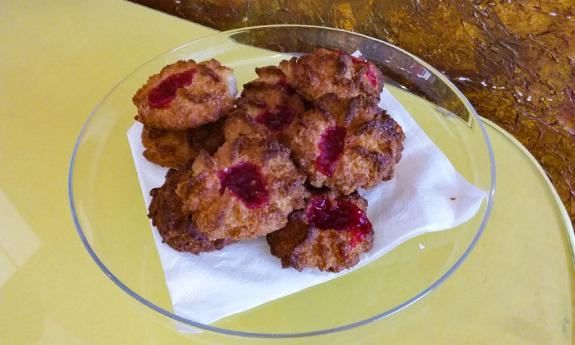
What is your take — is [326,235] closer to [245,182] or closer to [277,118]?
[245,182]

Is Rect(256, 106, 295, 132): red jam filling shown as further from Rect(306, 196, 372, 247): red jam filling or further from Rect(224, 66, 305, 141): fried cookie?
Rect(306, 196, 372, 247): red jam filling

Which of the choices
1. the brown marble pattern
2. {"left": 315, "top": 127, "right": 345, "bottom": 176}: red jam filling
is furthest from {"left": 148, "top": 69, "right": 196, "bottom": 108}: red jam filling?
the brown marble pattern

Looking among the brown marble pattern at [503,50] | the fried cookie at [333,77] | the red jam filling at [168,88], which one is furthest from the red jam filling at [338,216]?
the brown marble pattern at [503,50]

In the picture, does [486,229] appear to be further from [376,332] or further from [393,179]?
[376,332]

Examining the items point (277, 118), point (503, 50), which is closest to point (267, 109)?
point (277, 118)

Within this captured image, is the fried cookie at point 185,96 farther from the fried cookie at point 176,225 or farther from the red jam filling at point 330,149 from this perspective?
the red jam filling at point 330,149
